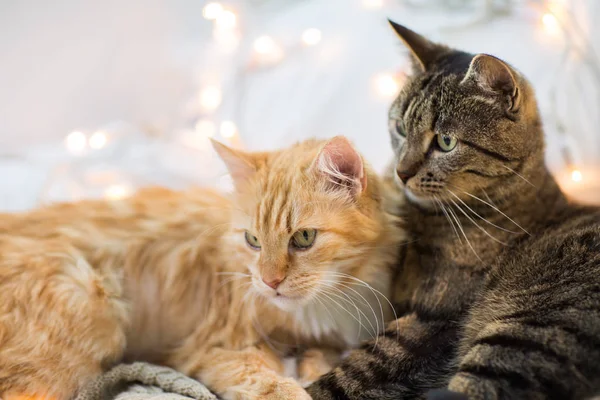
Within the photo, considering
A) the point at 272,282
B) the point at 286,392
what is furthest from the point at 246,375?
the point at 272,282

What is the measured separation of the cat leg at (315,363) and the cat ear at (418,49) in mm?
883

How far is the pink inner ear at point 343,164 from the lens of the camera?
1.33 m

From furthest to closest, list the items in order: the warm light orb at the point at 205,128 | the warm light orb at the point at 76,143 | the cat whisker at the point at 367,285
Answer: the warm light orb at the point at 205,128
the warm light orb at the point at 76,143
the cat whisker at the point at 367,285

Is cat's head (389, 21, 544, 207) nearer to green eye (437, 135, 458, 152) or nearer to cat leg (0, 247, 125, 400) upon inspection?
green eye (437, 135, 458, 152)

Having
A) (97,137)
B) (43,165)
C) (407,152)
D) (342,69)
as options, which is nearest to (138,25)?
(97,137)

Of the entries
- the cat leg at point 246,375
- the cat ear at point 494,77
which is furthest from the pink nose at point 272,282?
the cat ear at point 494,77

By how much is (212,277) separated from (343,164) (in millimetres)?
584

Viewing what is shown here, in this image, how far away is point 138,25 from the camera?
2.84 meters

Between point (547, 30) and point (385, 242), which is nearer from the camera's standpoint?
point (385, 242)

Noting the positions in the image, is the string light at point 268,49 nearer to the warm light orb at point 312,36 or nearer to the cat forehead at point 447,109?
the warm light orb at point 312,36

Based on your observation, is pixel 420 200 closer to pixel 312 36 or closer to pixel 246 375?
pixel 246 375

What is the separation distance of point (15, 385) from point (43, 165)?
1.37m

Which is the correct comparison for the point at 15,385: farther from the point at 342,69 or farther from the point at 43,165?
the point at 342,69

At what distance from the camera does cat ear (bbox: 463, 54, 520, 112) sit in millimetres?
1330
